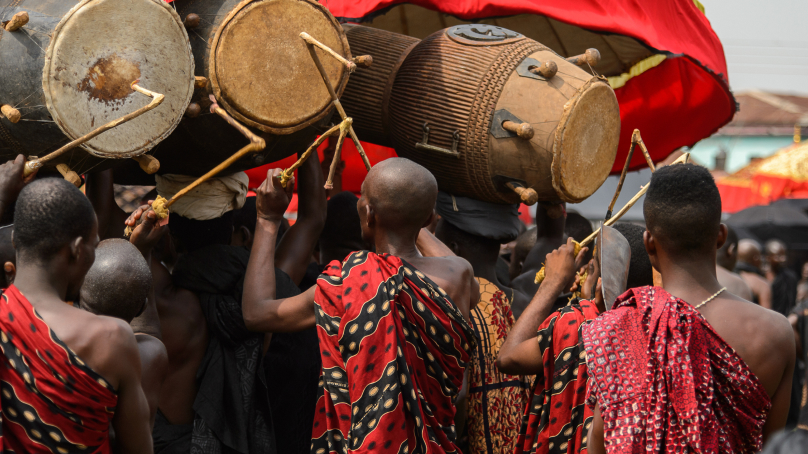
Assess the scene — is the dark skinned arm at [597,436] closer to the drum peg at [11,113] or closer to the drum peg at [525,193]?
the drum peg at [525,193]

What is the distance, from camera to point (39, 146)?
2754 mm

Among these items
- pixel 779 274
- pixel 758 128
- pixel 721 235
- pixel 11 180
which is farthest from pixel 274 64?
pixel 758 128

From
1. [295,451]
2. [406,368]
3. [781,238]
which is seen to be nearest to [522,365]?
[406,368]

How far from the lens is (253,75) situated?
3.17 m

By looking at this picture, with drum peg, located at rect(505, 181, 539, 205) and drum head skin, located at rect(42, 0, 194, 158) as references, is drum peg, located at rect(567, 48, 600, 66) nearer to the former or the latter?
drum peg, located at rect(505, 181, 539, 205)

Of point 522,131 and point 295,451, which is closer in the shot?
point 522,131

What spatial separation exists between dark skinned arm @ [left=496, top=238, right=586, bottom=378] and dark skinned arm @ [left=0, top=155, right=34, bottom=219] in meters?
1.84

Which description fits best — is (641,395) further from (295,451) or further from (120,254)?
(295,451)

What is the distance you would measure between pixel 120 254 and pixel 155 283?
0.81m

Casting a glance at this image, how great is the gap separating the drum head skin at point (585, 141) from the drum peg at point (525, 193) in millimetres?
107

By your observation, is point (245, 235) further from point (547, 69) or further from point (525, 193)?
point (547, 69)

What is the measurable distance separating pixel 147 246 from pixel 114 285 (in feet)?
1.84

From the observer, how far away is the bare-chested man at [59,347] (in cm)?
214

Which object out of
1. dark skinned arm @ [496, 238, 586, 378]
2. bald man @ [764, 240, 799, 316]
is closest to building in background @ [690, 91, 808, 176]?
bald man @ [764, 240, 799, 316]
